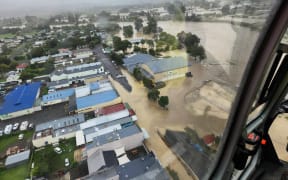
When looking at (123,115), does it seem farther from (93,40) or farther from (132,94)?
(93,40)

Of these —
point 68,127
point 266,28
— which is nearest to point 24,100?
point 68,127

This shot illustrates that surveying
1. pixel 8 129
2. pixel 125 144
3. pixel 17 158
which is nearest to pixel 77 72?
pixel 8 129

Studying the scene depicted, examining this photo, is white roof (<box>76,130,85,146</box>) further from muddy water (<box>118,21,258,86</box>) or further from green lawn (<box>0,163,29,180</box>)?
muddy water (<box>118,21,258,86</box>)

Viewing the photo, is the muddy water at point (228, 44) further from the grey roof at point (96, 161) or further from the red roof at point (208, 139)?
the grey roof at point (96, 161)

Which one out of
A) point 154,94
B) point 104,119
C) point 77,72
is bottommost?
point 77,72

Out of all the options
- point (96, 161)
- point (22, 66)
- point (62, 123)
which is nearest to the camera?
point (96, 161)

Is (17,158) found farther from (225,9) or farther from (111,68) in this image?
(111,68)

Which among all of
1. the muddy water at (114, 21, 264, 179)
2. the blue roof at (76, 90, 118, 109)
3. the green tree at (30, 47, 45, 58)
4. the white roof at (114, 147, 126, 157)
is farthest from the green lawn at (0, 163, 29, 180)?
the green tree at (30, 47, 45, 58)
